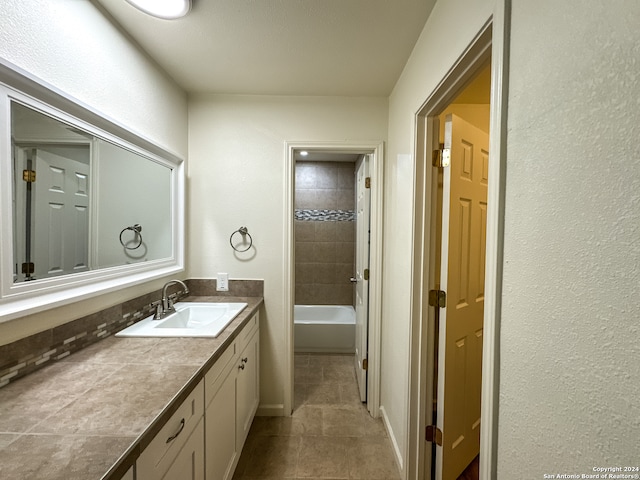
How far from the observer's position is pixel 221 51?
1.56m

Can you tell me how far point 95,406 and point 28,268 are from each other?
1.89 ft

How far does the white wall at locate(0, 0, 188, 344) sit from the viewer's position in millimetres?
918

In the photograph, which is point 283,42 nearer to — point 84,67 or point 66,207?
point 84,67

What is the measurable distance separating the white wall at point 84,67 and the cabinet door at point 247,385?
2.42 feet

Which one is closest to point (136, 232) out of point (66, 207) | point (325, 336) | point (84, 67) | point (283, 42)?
point (66, 207)

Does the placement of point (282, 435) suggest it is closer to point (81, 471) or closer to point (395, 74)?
point (81, 471)

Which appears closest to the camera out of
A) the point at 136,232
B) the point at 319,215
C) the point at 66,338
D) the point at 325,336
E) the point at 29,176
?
the point at 29,176

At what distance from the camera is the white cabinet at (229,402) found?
45.9 inches

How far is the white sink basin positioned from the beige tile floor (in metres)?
0.90

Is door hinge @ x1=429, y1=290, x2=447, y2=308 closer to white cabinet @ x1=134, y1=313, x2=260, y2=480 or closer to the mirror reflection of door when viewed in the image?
white cabinet @ x1=134, y1=313, x2=260, y2=480

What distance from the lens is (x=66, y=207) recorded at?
1.12 meters

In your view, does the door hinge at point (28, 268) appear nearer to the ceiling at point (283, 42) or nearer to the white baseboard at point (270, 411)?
the ceiling at point (283, 42)

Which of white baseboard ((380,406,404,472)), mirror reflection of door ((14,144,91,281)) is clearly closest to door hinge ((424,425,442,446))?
white baseboard ((380,406,404,472))

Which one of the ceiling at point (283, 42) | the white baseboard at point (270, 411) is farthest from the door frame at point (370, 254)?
the ceiling at point (283, 42)
